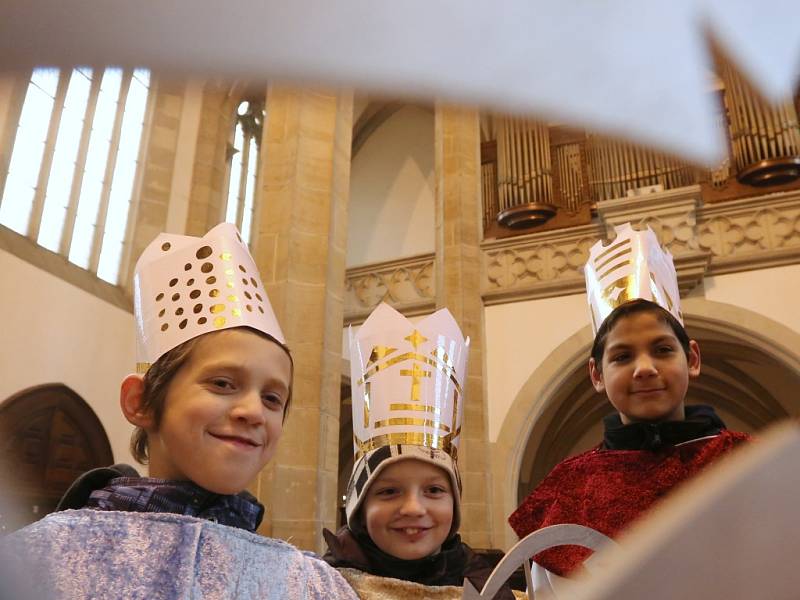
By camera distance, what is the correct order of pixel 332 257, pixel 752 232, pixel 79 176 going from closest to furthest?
1. pixel 332 257
2. pixel 79 176
3. pixel 752 232

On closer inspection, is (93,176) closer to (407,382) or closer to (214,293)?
(407,382)

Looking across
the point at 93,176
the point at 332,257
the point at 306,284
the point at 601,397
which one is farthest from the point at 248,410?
the point at 601,397

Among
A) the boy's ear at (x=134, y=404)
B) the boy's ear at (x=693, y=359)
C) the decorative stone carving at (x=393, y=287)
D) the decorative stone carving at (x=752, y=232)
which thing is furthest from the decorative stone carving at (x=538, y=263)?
the boy's ear at (x=134, y=404)

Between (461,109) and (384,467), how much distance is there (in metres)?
Answer: 1.22

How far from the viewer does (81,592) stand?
0.80m

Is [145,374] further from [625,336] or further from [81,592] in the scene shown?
[625,336]

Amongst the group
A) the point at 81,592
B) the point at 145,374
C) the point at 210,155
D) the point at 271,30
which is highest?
the point at 210,155

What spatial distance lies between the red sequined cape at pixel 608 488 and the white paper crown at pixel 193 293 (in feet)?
1.96

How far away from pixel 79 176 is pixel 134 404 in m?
5.57

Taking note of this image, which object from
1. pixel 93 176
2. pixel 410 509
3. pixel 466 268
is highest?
pixel 93 176

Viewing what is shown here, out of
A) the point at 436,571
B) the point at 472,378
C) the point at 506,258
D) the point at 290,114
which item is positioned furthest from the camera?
the point at 506,258

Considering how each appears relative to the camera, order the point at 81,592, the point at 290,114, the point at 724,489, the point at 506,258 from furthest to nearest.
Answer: the point at 506,258, the point at 290,114, the point at 81,592, the point at 724,489

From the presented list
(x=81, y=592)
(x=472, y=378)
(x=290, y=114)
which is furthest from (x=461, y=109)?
(x=472, y=378)

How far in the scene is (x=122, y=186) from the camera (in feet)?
21.0
